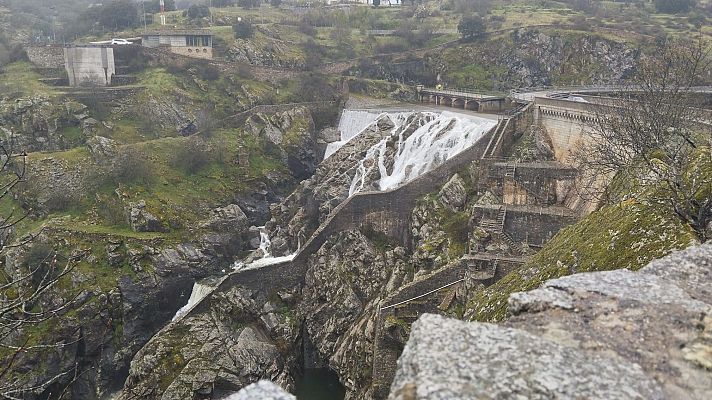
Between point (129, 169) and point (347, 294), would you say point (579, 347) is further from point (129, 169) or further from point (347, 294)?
point (129, 169)

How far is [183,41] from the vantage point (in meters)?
60.5

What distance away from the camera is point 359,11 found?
85.7 m

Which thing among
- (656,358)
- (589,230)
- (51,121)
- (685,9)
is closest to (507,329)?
(656,358)

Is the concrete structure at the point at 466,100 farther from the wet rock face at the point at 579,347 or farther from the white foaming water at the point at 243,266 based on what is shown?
the wet rock face at the point at 579,347

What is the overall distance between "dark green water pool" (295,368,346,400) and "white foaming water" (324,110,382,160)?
23.8 meters

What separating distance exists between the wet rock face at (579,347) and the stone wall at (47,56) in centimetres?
5993

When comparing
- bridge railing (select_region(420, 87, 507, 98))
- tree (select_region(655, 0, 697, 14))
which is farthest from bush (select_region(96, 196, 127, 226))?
tree (select_region(655, 0, 697, 14))

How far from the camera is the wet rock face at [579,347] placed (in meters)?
6.80

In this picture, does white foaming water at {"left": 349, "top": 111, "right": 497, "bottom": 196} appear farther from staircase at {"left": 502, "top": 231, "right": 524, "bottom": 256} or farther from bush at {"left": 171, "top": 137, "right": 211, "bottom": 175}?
bush at {"left": 171, "top": 137, "right": 211, "bottom": 175}

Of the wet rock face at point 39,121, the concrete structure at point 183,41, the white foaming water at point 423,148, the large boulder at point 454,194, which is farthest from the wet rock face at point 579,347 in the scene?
the concrete structure at point 183,41

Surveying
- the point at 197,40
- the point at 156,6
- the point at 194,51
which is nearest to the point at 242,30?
the point at 197,40

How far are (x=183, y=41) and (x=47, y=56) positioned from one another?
13665mm

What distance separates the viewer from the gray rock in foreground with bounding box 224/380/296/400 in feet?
23.1

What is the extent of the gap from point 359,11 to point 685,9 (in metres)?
45.9
